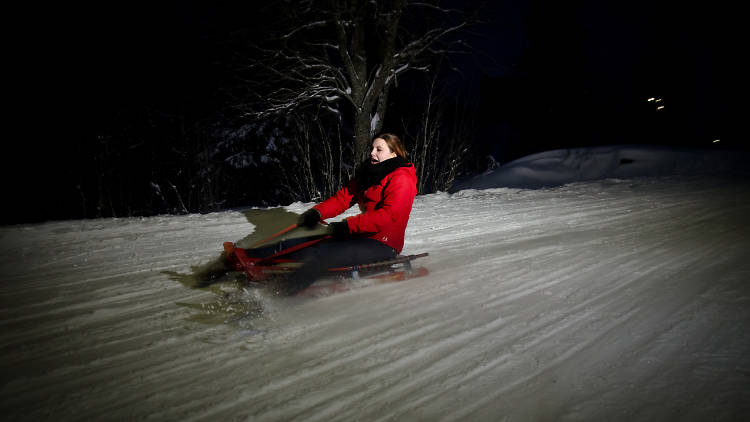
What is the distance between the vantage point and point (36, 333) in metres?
2.40

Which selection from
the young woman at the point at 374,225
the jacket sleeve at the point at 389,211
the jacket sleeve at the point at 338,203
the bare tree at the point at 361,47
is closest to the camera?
the young woman at the point at 374,225

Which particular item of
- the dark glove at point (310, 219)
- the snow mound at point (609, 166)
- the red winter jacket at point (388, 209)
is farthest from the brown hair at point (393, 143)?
the snow mound at point (609, 166)

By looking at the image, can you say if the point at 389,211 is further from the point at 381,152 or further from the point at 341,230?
the point at 381,152

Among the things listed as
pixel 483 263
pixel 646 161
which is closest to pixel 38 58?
pixel 483 263

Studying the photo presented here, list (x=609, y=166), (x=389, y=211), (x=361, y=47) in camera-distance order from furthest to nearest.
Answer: (x=609, y=166) → (x=361, y=47) → (x=389, y=211)

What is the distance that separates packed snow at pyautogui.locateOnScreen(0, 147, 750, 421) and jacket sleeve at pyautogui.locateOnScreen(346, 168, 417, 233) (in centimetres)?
52

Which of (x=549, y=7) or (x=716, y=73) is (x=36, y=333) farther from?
(x=716, y=73)

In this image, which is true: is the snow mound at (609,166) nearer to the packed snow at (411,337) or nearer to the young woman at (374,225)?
the packed snow at (411,337)

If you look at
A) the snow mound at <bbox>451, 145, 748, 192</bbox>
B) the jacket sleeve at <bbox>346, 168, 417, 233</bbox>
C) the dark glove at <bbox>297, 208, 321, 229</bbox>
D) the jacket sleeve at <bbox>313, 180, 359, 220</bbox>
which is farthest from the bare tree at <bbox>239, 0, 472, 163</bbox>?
the jacket sleeve at <bbox>346, 168, 417, 233</bbox>

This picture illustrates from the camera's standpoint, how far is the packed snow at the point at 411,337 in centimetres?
171

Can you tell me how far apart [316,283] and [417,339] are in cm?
117

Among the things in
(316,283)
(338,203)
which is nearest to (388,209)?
(338,203)

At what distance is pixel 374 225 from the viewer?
10.2 ft

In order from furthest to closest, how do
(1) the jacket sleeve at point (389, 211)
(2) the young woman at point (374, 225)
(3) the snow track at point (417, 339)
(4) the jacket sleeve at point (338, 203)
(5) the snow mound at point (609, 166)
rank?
(5) the snow mound at point (609, 166)
(4) the jacket sleeve at point (338, 203)
(1) the jacket sleeve at point (389, 211)
(2) the young woman at point (374, 225)
(3) the snow track at point (417, 339)
